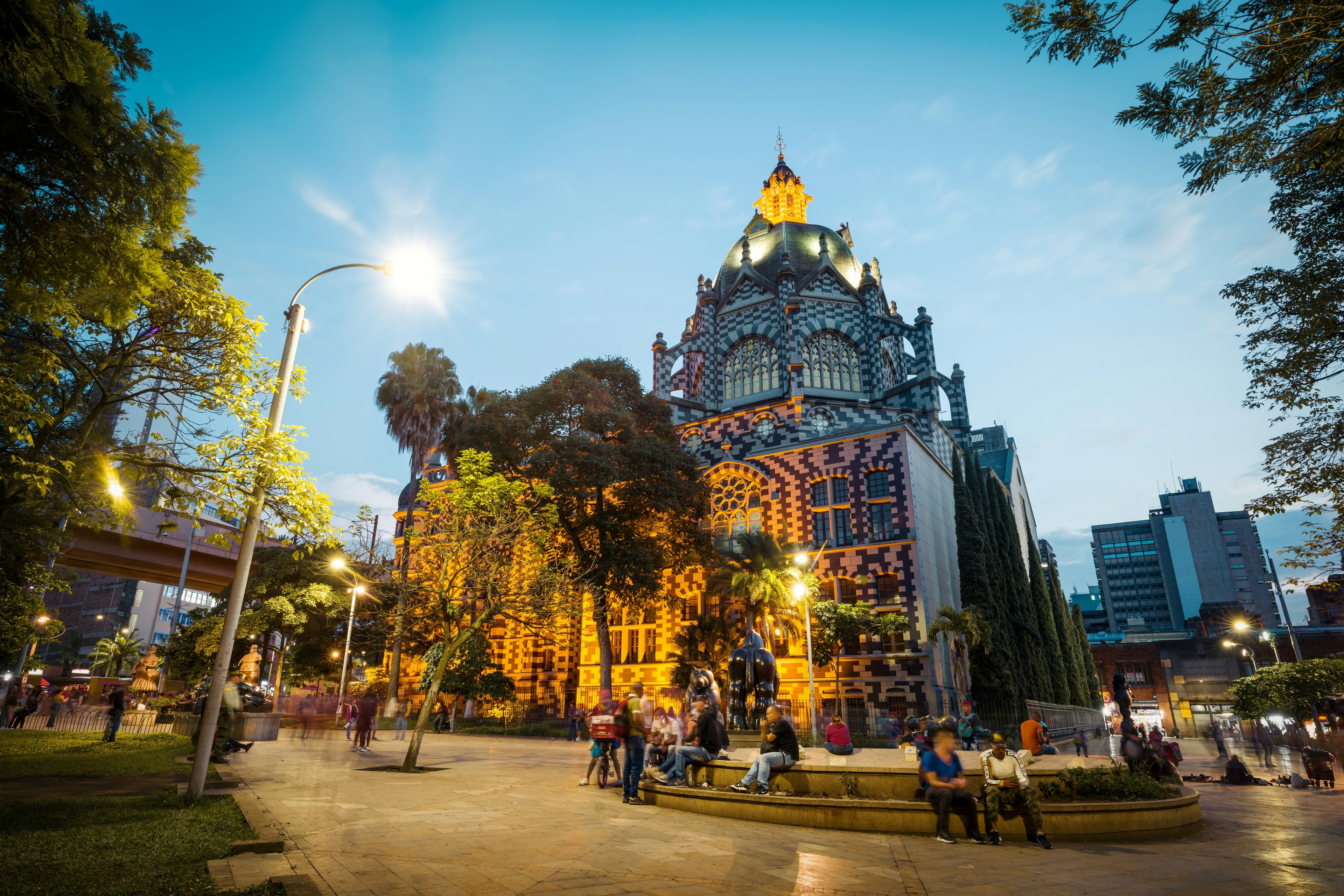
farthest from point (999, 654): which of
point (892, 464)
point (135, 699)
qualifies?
point (135, 699)

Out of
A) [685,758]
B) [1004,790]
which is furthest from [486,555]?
[1004,790]

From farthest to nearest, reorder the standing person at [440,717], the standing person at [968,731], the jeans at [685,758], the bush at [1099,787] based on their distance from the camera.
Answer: the standing person at [440,717], the standing person at [968,731], the jeans at [685,758], the bush at [1099,787]

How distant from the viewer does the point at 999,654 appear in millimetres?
35938

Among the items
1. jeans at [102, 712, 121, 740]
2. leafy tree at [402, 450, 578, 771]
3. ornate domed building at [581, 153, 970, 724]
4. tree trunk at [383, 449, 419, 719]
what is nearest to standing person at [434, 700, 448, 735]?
tree trunk at [383, 449, 419, 719]

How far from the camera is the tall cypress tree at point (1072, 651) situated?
48.0 m

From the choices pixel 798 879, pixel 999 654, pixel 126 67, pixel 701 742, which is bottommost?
pixel 798 879

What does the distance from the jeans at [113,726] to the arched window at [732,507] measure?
26.2 metres

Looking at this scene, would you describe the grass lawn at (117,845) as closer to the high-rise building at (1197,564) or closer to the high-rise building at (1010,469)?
the high-rise building at (1010,469)

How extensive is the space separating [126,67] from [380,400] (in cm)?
3575

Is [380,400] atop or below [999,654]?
atop

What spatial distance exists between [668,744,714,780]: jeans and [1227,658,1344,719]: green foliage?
903 inches

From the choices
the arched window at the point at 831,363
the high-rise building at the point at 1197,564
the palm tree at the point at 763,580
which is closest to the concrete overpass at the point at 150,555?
the palm tree at the point at 763,580

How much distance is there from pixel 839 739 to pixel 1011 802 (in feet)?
20.7

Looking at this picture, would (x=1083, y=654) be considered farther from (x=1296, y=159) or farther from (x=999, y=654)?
(x=1296, y=159)
